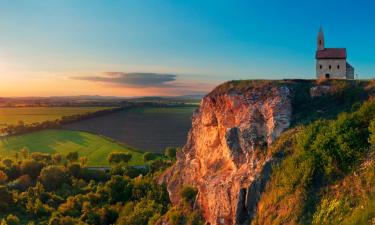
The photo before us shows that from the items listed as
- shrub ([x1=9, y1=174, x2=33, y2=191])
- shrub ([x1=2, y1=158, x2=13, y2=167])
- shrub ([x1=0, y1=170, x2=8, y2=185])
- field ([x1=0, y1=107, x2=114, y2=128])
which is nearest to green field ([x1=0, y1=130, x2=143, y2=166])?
shrub ([x1=2, y1=158, x2=13, y2=167])

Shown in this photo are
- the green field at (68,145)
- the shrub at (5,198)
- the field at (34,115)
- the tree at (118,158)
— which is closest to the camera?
the shrub at (5,198)

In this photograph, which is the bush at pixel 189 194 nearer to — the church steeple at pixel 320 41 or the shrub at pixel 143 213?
the shrub at pixel 143 213

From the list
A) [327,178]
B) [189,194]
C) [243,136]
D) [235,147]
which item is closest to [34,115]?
[189,194]

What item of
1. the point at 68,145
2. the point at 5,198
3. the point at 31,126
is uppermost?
the point at 31,126

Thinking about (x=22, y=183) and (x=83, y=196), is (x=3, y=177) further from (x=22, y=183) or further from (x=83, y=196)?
(x=83, y=196)

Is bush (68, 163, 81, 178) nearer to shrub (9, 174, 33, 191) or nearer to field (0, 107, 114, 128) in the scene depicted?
shrub (9, 174, 33, 191)

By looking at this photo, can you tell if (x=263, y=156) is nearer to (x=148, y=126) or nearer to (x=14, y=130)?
Answer: (x=148, y=126)

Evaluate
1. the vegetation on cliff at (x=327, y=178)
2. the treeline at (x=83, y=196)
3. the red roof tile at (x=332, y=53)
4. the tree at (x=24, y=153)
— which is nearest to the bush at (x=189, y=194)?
the treeline at (x=83, y=196)
